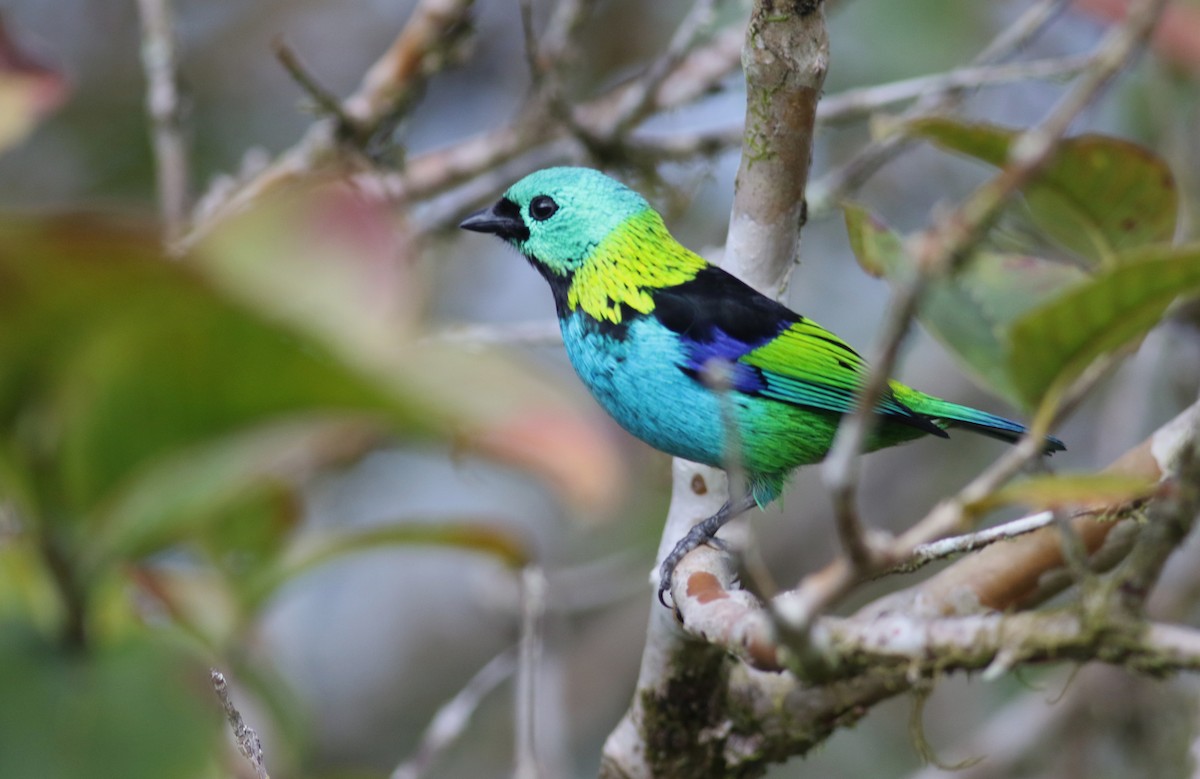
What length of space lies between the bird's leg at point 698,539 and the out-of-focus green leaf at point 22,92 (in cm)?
147

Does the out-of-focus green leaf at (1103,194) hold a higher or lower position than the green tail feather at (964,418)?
higher

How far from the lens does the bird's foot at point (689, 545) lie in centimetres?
257

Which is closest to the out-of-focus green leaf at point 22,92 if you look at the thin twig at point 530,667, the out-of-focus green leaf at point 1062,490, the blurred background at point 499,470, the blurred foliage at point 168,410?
the blurred background at point 499,470

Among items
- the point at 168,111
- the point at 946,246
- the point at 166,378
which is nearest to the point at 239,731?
the point at 166,378

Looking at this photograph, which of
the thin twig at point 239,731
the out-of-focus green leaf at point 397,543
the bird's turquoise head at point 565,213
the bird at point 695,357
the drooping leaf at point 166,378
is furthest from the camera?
the bird's turquoise head at point 565,213

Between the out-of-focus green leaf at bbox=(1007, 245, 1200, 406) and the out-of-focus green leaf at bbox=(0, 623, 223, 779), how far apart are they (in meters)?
1.13

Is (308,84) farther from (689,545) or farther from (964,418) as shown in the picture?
(964,418)

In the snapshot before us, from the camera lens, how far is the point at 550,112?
385 cm

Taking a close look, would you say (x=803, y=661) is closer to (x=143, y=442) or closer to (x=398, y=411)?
(x=398, y=411)

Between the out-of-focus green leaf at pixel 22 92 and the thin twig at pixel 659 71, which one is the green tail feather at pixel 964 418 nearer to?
the thin twig at pixel 659 71

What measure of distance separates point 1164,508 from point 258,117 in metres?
6.37

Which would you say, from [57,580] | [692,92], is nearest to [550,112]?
[692,92]

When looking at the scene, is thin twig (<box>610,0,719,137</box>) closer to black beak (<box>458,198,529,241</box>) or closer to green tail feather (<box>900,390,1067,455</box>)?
black beak (<box>458,198,529,241</box>)

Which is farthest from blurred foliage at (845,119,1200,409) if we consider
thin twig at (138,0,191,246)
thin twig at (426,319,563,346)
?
thin twig at (138,0,191,246)
